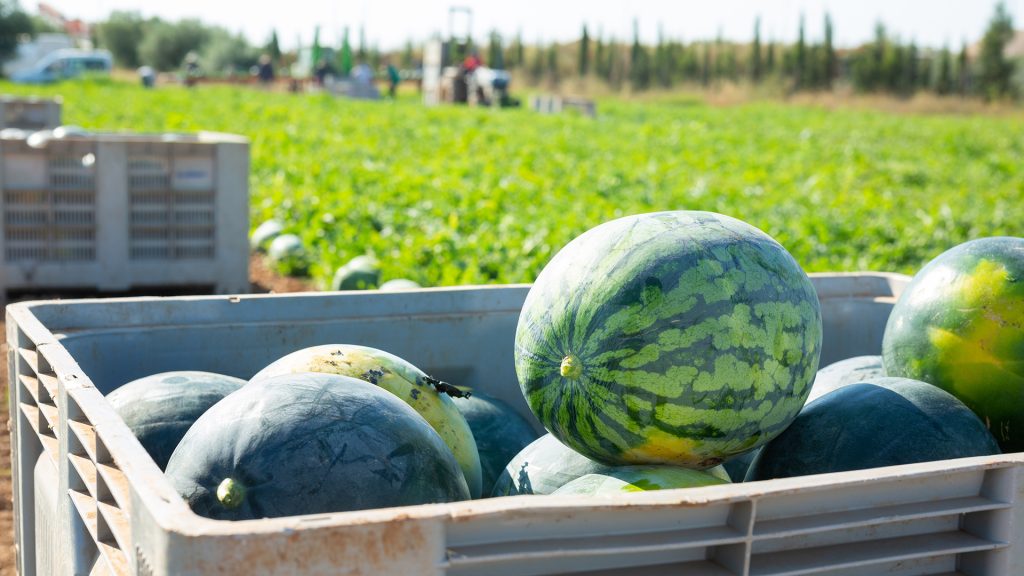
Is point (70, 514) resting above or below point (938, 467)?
below

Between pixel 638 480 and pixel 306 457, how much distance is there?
637mm

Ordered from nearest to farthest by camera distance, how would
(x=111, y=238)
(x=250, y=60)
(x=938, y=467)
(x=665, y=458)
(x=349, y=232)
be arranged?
(x=938, y=467)
(x=665, y=458)
(x=111, y=238)
(x=349, y=232)
(x=250, y=60)

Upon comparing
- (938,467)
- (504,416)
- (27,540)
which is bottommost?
(27,540)

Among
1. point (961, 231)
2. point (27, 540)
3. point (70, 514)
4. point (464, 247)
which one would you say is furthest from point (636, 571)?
point (961, 231)

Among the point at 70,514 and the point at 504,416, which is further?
the point at 504,416

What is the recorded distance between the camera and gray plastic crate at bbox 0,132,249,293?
6922mm

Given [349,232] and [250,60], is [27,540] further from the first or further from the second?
[250,60]

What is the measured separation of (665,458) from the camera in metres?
2.12

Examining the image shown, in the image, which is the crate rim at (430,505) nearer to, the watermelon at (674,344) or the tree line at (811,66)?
the watermelon at (674,344)

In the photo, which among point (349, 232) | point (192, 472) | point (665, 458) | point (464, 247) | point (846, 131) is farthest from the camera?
point (846, 131)

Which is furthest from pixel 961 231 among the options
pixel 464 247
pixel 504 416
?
pixel 504 416

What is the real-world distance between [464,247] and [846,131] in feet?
60.4

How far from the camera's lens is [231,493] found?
1762 mm

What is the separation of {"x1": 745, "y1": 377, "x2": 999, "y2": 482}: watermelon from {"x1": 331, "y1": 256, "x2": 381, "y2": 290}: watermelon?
14.8 ft
